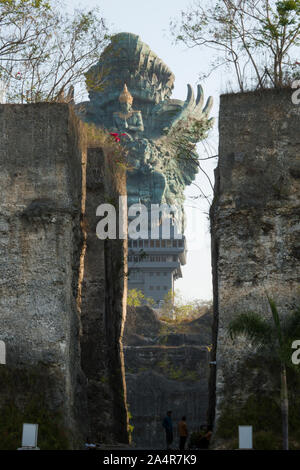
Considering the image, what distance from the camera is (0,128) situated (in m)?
15.4

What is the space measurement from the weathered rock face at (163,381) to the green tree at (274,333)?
14.4 meters

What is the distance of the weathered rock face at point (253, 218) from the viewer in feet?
47.1

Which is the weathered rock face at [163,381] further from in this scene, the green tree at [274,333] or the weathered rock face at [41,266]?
the green tree at [274,333]

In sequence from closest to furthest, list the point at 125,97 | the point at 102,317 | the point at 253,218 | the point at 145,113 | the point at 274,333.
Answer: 1. the point at 274,333
2. the point at 253,218
3. the point at 102,317
4. the point at 125,97
5. the point at 145,113

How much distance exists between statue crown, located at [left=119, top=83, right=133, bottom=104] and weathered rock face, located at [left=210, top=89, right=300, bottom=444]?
166 ft

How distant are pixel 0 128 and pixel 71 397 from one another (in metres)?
4.95

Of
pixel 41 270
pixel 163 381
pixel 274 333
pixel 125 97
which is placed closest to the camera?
pixel 274 333

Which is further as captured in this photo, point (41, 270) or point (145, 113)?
point (145, 113)

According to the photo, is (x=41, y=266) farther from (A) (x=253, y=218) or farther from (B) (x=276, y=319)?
(B) (x=276, y=319)

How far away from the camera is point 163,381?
101ft

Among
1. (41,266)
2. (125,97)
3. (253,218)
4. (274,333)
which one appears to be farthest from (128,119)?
(274,333)

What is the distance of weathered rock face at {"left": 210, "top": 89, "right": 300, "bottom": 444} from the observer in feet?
47.1

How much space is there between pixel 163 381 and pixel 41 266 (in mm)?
16991

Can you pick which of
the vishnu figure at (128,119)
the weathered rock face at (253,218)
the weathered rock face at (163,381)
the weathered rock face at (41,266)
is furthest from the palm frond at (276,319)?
the vishnu figure at (128,119)
